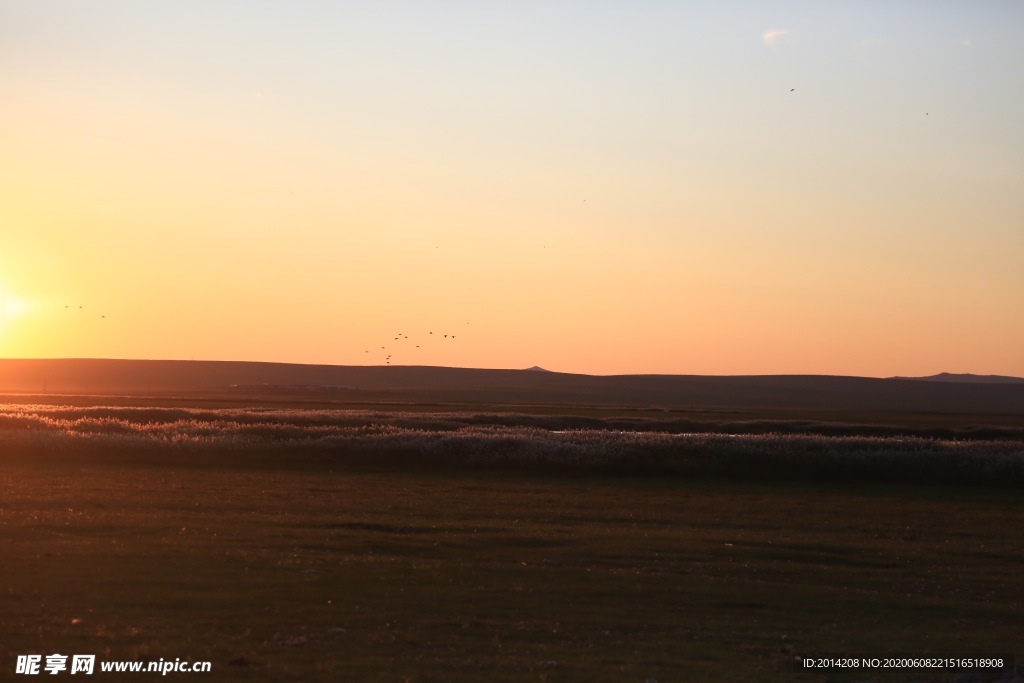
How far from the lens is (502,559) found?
22.4m

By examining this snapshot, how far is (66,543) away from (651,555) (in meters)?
12.7

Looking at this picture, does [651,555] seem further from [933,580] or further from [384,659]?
[384,659]

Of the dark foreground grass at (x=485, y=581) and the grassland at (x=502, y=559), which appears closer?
the dark foreground grass at (x=485, y=581)

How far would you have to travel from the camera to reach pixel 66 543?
21.6m

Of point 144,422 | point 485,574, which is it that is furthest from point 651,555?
point 144,422

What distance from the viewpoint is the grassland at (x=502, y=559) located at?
14961mm

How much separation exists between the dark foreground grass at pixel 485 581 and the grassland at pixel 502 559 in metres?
0.08

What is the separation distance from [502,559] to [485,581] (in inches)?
96.2

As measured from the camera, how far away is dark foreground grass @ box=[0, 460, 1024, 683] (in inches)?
575

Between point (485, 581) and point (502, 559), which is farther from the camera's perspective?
point (502, 559)

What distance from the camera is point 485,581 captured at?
20.0 meters

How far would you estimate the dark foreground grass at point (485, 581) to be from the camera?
14.6m

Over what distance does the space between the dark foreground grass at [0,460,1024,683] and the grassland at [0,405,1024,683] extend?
75mm

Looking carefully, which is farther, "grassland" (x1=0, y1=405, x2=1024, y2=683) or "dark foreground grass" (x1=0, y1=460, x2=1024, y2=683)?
"grassland" (x1=0, y1=405, x2=1024, y2=683)
